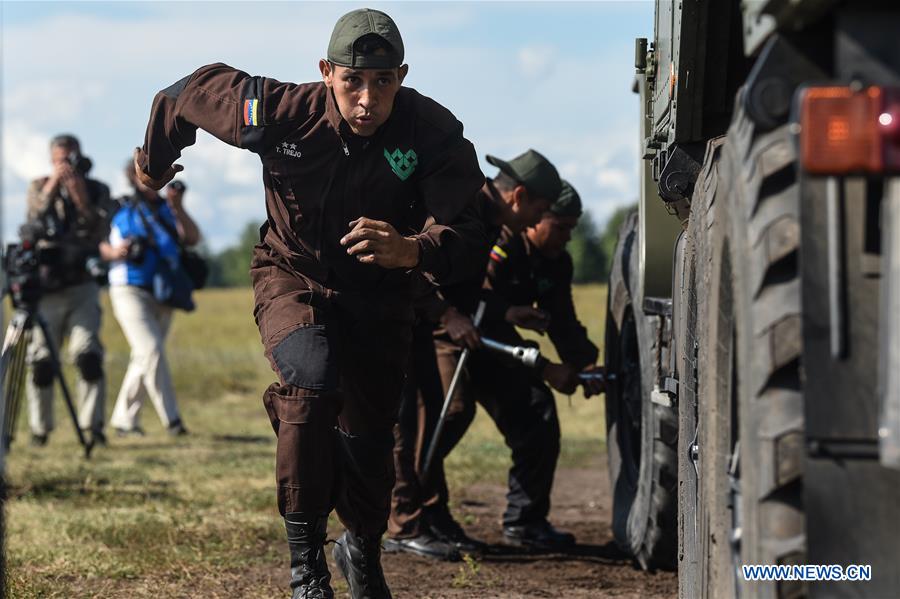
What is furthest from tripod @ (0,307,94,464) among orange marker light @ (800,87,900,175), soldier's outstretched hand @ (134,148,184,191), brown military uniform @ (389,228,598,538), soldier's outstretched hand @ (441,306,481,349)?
orange marker light @ (800,87,900,175)

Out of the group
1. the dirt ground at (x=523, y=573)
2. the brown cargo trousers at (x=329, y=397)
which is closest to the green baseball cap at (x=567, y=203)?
the dirt ground at (x=523, y=573)

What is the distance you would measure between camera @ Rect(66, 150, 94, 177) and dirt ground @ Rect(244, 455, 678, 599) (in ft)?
15.4

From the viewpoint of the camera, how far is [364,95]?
4.86m

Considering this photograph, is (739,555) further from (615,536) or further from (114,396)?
(114,396)

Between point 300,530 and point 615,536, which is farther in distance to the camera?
point 615,536

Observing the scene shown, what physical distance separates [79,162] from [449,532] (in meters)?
5.55

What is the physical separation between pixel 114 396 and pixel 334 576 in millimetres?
10887

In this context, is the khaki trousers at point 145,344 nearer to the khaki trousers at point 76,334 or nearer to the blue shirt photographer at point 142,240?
the blue shirt photographer at point 142,240

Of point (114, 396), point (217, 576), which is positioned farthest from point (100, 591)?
point (114, 396)

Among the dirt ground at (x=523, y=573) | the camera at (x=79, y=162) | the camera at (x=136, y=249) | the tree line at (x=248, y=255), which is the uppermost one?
the tree line at (x=248, y=255)

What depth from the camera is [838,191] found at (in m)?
2.59

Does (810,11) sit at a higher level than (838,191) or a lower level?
higher

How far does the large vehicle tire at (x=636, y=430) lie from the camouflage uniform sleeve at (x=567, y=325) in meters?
0.31

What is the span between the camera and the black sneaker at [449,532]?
720cm
